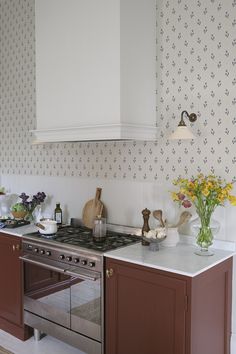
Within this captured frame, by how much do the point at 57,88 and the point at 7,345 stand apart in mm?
2059

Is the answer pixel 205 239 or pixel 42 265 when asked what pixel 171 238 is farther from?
pixel 42 265

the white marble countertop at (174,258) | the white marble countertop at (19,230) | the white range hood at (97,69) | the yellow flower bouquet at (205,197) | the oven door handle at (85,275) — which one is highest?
the white range hood at (97,69)

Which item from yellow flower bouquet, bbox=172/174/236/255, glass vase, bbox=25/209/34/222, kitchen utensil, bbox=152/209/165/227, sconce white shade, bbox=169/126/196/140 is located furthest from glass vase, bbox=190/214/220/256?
glass vase, bbox=25/209/34/222

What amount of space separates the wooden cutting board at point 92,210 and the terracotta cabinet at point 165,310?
0.78 m

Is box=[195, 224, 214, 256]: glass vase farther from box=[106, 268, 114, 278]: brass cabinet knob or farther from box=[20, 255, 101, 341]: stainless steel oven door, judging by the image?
box=[20, 255, 101, 341]: stainless steel oven door

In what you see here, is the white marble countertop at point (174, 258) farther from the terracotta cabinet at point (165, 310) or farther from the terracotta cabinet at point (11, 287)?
the terracotta cabinet at point (11, 287)

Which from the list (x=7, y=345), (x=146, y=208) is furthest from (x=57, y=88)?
(x=7, y=345)

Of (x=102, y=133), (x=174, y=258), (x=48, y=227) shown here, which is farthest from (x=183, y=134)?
(x=48, y=227)

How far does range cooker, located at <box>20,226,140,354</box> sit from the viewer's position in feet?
8.50

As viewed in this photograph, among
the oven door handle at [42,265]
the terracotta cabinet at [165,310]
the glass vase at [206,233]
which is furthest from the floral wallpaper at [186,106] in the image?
the oven door handle at [42,265]

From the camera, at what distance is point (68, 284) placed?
2768 mm

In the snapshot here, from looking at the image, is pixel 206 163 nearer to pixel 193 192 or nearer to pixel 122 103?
pixel 193 192

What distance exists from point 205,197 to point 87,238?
3.23 ft

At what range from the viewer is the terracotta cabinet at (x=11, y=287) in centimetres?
318
